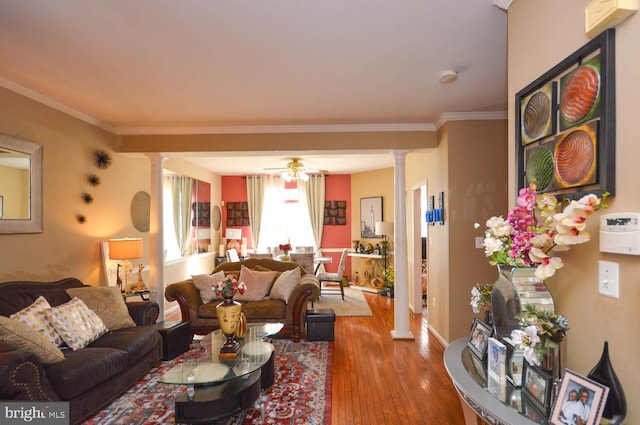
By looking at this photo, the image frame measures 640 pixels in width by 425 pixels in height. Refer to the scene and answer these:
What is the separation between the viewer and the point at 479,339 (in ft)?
5.80

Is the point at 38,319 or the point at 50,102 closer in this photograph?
the point at 38,319

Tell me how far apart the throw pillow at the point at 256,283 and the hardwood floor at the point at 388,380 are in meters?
1.12

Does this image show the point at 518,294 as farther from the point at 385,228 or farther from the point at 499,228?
the point at 385,228

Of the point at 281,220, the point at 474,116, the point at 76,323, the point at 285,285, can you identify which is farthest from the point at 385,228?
the point at 76,323

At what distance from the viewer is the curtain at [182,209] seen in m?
→ 6.88

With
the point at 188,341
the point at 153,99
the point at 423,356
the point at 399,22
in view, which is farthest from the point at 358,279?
the point at 399,22

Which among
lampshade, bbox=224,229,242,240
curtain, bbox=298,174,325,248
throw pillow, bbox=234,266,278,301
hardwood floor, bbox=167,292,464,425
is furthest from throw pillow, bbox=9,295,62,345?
curtain, bbox=298,174,325,248

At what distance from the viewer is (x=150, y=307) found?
377 centimetres

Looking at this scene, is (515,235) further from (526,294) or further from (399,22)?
(399,22)

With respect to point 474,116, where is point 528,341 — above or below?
below

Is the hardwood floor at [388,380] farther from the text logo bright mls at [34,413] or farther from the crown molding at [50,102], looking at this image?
the crown molding at [50,102]

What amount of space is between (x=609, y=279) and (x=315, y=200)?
771 cm

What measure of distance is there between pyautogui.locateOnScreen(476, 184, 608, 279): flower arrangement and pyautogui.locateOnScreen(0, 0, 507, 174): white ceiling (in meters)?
1.38

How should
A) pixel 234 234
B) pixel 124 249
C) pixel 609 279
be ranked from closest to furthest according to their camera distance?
pixel 609 279
pixel 124 249
pixel 234 234
